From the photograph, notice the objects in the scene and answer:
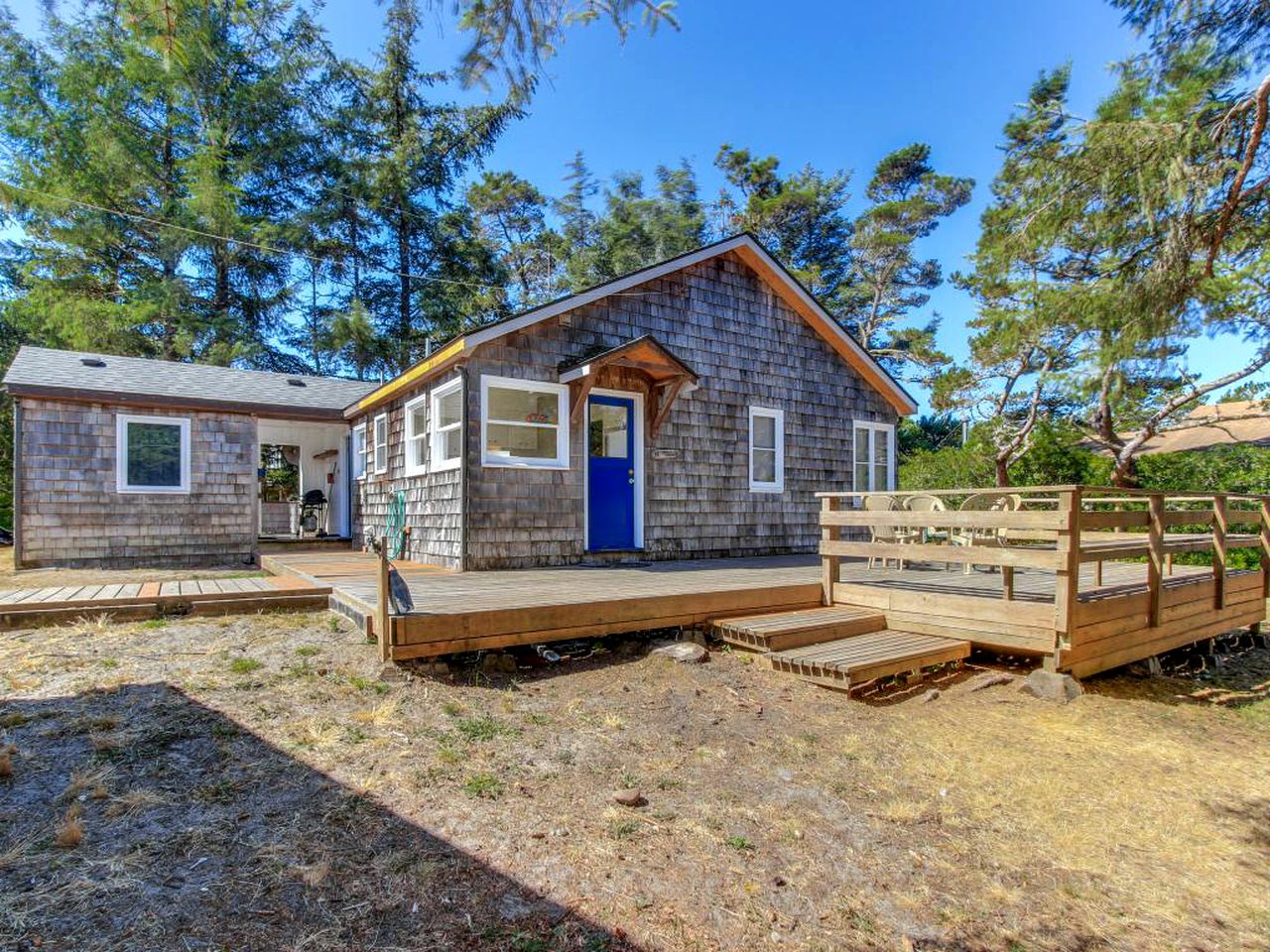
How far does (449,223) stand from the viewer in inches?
930

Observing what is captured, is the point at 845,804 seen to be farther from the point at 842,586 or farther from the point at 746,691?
the point at 842,586

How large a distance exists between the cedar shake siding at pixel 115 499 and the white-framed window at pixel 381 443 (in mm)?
2162

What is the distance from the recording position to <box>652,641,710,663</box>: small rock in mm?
4949

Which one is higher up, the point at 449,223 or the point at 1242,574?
the point at 449,223

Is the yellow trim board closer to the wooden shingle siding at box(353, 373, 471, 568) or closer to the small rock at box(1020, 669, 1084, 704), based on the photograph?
the wooden shingle siding at box(353, 373, 471, 568)

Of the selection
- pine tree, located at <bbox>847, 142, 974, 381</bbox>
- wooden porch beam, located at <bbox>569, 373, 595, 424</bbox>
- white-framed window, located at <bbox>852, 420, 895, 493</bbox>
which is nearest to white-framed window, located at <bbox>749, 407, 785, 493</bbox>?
white-framed window, located at <bbox>852, 420, 895, 493</bbox>

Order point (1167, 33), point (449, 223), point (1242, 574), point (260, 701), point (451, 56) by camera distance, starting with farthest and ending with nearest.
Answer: point (449, 223), point (1242, 574), point (1167, 33), point (260, 701), point (451, 56)

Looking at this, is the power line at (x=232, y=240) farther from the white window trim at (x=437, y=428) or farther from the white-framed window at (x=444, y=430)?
the white window trim at (x=437, y=428)

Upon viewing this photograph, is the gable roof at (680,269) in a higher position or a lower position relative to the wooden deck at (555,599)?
higher

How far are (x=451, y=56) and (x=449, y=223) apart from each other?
2208 centimetres

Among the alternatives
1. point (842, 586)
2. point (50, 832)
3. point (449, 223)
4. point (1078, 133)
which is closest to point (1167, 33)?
point (1078, 133)

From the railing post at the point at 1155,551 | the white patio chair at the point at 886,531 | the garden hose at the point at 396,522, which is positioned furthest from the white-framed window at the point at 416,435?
the railing post at the point at 1155,551

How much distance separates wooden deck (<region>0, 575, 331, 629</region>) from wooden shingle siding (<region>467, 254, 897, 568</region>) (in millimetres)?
1855

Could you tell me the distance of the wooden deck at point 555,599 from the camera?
4281 mm
